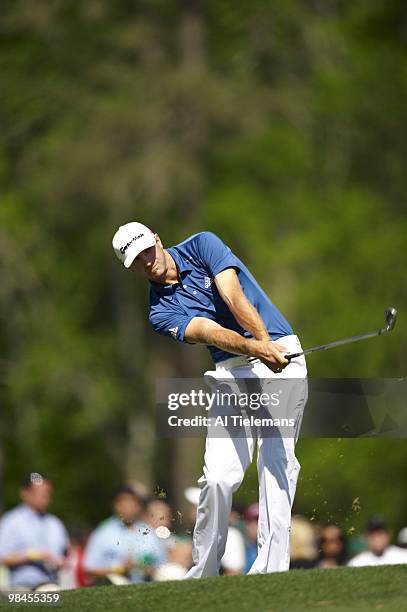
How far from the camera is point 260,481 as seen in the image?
8781 mm

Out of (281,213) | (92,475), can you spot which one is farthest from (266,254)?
(92,475)

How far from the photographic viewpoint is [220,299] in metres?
8.81

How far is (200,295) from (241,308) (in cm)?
47

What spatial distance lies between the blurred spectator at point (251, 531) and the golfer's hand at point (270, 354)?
2010 mm

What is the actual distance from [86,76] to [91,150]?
2962 millimetres

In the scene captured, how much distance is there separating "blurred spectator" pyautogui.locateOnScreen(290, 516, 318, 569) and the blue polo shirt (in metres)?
1.50

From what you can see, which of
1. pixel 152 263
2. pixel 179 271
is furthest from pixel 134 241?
pixel 179 271

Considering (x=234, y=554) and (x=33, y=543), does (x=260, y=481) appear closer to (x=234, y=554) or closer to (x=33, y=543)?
(x=234, y=554)

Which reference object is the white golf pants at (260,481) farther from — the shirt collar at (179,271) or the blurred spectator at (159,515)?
the shirt collar at (179,271)

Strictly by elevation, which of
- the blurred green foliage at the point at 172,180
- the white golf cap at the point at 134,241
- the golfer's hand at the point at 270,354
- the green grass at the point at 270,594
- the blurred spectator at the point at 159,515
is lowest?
the green grass at the point at 270,594

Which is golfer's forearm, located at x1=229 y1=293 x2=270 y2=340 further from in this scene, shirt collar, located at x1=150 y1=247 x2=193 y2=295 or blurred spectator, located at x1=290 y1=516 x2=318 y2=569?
blurred spectator, located at x1=290 y1=516 x2=318 y2=569

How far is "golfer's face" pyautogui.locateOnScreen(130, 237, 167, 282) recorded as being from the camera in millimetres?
8586

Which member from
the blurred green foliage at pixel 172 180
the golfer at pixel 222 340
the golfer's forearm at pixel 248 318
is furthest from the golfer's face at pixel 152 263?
the blurred green foliage at pixel 172 180

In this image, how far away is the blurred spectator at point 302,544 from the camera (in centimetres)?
973
